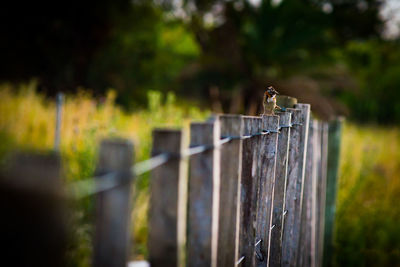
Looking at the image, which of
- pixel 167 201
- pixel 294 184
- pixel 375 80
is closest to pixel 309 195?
pixel 294 184

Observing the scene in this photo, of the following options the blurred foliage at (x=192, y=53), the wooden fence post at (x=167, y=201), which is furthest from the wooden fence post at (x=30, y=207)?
the blurred foliage at (x=192, y=53)

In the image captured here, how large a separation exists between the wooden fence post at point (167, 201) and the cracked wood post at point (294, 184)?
58.9 inches

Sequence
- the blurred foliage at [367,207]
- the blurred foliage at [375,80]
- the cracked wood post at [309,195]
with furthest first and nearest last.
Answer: the blurred foliage at [375,80]
the blurred foliage at [367,207]
the cracked wood post at [309,195]

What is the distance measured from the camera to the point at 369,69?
51.2 feet

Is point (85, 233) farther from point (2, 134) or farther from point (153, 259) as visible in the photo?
point (153, 259)

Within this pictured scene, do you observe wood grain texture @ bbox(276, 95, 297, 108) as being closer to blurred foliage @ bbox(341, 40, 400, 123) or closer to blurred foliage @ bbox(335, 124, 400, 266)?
blurred foliage @ bbox(335, 124, 400, 266)

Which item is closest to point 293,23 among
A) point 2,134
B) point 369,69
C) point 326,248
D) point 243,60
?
point 243,60

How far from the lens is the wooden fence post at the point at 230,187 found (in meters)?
1.75

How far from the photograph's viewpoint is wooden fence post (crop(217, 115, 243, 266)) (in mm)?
1750

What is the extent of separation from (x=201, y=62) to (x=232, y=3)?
3404 millimetres

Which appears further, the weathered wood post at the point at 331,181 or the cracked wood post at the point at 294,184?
the weathered wood post at the point at 331,181

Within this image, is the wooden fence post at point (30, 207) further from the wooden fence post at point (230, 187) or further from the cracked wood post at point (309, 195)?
the cracked wood post at point (309, 195)

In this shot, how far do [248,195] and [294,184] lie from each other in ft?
2.57

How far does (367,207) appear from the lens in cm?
552
